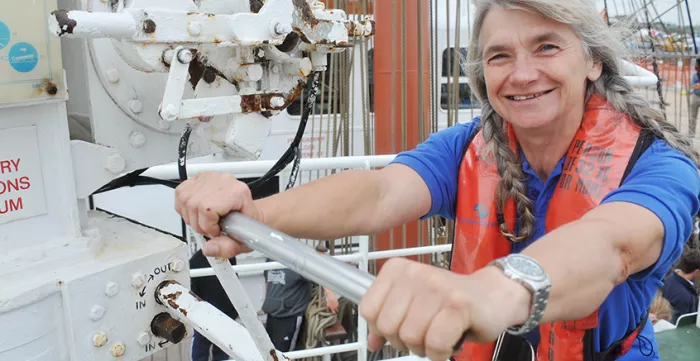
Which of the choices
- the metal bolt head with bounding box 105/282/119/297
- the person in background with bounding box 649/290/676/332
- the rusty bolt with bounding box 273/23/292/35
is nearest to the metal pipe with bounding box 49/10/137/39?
the rusty bolt with bounding box 273/23/292/35

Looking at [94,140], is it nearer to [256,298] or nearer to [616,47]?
[616,47]

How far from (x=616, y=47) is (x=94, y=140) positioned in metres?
1.40

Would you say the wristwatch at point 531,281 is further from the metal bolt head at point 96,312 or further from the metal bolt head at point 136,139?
the metal bolt head at point 136,139

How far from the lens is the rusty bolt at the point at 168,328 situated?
1659 millimetres

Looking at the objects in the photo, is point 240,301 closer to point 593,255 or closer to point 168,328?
point 168,328

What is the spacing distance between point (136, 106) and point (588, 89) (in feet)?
3.98

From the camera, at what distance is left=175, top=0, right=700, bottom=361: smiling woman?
1161 mm

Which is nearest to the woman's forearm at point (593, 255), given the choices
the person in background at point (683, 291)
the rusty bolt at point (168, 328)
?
the rusty bolt at point (168, 328)

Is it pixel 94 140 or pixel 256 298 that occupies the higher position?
pixel 94 140

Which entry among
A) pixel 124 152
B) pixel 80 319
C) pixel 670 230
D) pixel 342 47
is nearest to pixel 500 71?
pixel 342 47

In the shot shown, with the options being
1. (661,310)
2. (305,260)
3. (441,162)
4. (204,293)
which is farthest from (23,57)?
(661,310)

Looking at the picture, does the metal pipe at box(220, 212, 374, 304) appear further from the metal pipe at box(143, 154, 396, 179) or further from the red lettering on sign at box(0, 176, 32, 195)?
the metal pipe at box(143, 154, 396, 179)

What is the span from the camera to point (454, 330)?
784 millimetres

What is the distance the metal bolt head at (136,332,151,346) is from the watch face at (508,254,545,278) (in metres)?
1.11
